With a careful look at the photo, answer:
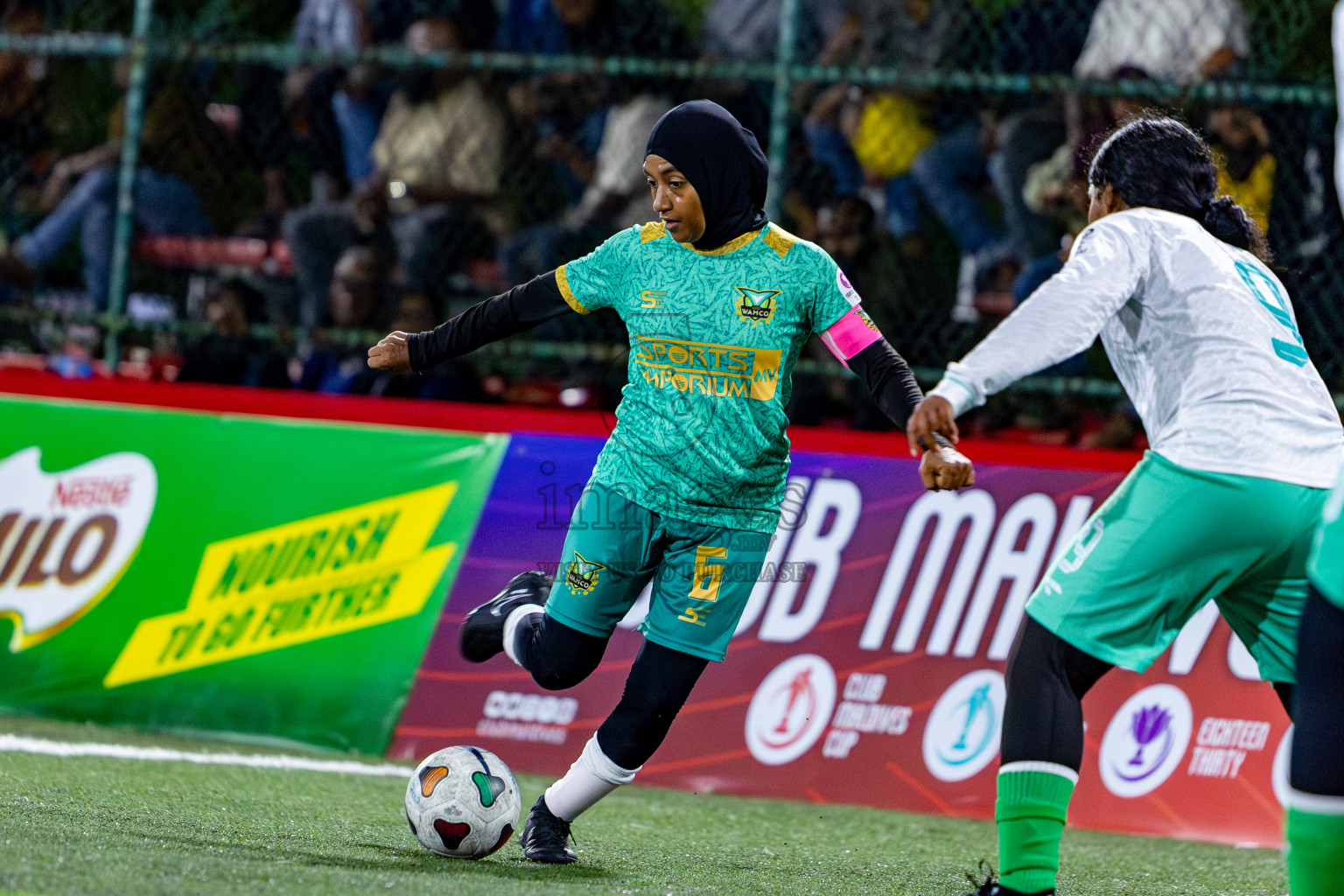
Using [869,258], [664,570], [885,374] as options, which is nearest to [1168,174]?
[885,374]

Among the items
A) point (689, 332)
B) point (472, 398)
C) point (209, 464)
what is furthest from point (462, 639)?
point (472, 398)

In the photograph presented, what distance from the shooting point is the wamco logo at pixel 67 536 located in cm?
607

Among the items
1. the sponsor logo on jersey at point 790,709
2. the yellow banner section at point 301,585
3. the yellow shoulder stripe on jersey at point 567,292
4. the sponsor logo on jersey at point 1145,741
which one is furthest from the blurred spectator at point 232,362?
the sponsor logo on jersey at point 1145,741

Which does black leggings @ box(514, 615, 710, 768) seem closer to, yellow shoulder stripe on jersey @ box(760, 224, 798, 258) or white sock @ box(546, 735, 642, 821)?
white sock @ box(546, 735, 642, 821)

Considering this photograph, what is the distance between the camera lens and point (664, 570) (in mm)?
4070

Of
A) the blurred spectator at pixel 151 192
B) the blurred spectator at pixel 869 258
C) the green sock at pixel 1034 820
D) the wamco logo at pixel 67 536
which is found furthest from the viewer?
the blurred spectator at pixel 151 192

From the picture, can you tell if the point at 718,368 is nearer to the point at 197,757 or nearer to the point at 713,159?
the point at 713,159

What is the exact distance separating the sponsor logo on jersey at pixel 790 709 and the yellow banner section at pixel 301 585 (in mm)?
1291

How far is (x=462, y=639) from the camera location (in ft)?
14.6

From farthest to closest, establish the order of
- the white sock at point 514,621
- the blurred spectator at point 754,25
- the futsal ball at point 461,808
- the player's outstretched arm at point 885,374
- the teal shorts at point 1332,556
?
the blurred spectator at point 754,25
the white sock at point 514,621
the futsal ball at point 461,808
the player's outstretched arm at point 885,374
the teal shorts at point 1332,556

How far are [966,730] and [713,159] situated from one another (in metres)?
2.57

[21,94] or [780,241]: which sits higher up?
[780,241]

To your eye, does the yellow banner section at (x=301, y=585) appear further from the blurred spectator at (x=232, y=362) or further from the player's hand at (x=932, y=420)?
the player's hand at (x=932, y=420)

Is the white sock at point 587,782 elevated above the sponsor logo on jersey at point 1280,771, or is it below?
above
